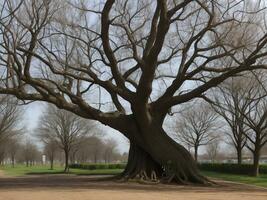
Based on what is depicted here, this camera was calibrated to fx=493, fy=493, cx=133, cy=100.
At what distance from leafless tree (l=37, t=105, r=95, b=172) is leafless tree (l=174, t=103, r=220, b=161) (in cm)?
1253

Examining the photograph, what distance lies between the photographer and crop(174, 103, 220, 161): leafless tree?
2458 inches

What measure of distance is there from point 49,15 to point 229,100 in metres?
23.7

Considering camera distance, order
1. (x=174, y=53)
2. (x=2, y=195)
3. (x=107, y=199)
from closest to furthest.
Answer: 1. (x=107, y=199)
2. (x=2, y=195)
3. (x=174, y=53)

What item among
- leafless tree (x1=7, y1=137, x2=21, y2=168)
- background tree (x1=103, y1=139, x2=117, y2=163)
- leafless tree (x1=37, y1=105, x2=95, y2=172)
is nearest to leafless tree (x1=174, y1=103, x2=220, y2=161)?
leafless tree (x1=37, y1=105, x2=95, y2=172)

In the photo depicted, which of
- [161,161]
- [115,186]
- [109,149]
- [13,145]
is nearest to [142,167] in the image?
[161,161]

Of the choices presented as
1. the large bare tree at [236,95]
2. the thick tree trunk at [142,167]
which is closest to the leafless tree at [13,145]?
the large bare tree at [236,95]

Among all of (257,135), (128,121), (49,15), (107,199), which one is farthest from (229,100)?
(107,199)

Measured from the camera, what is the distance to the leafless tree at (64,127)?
184 ft

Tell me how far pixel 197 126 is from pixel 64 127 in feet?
58.4

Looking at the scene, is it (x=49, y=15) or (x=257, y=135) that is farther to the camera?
(x=257, y=135)

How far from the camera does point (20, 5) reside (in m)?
22.1

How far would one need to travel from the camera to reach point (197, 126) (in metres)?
63.8

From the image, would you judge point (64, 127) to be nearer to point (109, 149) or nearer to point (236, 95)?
point (236, 95)

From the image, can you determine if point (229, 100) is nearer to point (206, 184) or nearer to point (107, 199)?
point (206, 184)
